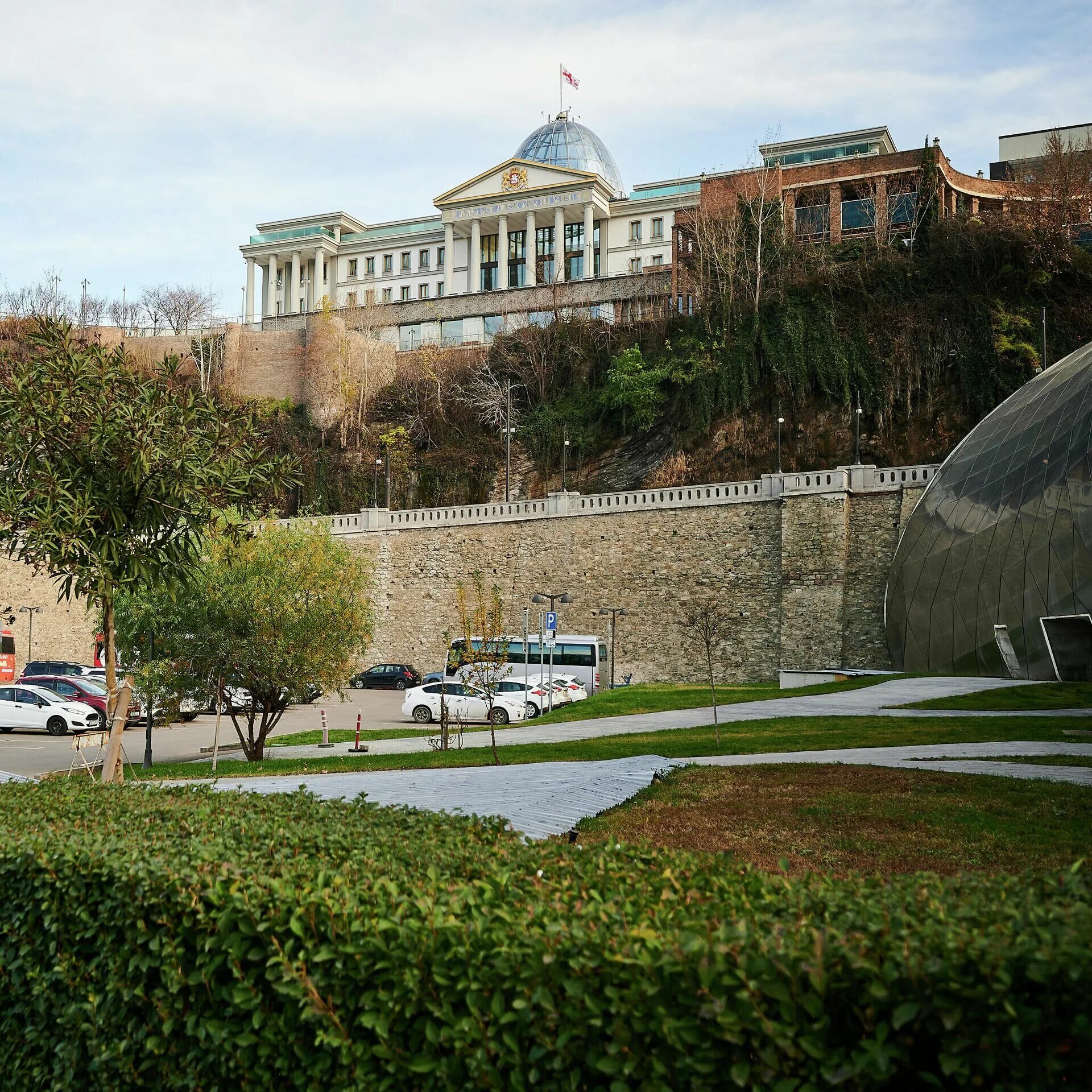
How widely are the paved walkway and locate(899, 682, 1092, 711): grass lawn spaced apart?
6.05 metres

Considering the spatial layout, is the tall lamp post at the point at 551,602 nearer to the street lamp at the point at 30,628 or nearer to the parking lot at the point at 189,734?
the parking lot at the point at 189,734

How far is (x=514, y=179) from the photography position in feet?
229

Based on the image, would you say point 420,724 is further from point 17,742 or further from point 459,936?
point 459,936

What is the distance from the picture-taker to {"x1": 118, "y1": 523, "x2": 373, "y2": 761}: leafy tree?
21.1m

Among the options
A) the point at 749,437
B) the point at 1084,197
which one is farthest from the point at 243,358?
the point at 1084,197

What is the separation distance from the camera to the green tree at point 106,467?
31.6ft

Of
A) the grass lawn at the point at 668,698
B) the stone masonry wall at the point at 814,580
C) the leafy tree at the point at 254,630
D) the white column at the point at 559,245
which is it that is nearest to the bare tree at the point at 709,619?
the stone masonry wall at the point at 814,580

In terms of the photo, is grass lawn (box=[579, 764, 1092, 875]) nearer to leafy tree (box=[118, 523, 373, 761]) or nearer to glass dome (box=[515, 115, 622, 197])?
leafy tree (box=[118, 523, 373, 761])

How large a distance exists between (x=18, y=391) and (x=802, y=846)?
7701 mm

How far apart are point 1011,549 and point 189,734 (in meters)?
21.2

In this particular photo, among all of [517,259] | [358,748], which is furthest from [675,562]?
[517,259]

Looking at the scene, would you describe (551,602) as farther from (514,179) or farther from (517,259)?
(514,179)

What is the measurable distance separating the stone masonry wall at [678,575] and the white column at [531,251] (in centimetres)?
2998

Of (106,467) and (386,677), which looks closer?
(106,467)
